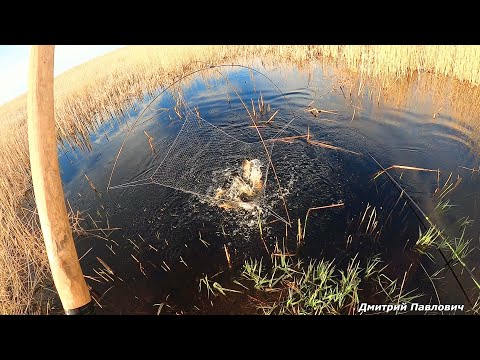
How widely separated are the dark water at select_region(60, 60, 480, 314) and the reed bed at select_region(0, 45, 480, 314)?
0.79 metres

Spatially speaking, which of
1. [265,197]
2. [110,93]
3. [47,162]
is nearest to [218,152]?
[265,197]

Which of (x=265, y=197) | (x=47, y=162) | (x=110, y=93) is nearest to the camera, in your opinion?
(x=47, y=162)

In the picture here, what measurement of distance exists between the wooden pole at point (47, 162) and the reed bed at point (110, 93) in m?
2.12

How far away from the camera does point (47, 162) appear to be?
206 centimetres

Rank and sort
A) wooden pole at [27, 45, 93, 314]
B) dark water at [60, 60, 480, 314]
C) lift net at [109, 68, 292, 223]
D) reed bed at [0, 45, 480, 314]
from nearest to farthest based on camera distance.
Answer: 1. wooden pole at [27, 45, 93, 314]
2. dark water at [60, 60, 480, 314]
3. reed bed at [0, 45, 480, 314]
4. lift net at [109, 68, 292, 223]

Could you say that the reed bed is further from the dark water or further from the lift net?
the lift net

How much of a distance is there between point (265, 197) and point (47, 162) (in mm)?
3455

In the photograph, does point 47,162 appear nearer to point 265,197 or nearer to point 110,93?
point 265,197

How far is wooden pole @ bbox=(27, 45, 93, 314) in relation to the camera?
6.56 ft

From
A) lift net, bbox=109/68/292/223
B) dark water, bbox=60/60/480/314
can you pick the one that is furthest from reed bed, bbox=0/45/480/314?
lift net, bbox=109/68/292/223

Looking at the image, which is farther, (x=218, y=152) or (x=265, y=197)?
(x=218, y=152)

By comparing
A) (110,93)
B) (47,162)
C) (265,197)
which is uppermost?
(110,93)

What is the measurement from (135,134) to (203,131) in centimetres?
261

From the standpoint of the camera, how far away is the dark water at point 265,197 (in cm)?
361
